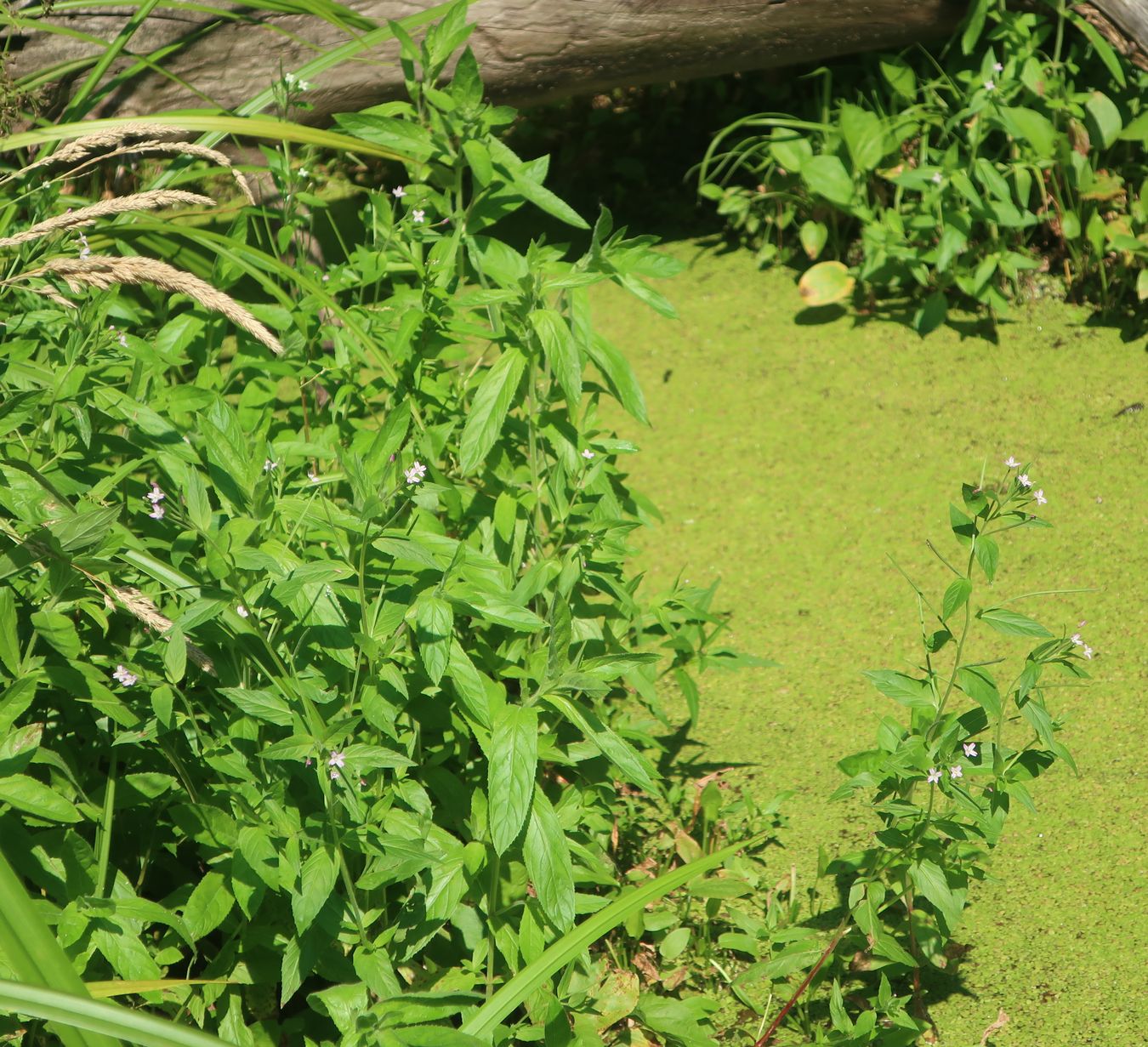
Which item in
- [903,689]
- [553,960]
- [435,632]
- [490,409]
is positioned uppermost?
[490,409]

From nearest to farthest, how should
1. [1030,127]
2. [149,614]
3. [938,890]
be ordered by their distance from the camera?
1. [149,614]
2. [938,890]
3. [1030,127]

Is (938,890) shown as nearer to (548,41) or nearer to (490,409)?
(490,409)

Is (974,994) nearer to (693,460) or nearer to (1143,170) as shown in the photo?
(693,460)

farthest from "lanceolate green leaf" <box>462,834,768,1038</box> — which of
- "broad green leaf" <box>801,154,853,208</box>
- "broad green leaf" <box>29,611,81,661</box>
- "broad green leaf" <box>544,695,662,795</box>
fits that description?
"broad green leaf" <box>801,154,853,208</box>

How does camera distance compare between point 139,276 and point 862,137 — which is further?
point 862,137

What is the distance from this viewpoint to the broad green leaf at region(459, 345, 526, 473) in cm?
152

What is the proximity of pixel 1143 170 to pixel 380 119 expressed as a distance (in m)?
2.26

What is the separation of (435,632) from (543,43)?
2293 millimetres

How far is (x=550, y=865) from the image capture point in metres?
1.34

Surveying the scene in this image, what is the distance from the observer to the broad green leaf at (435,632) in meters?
1.30

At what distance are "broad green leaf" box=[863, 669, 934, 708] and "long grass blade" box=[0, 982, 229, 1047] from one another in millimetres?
844

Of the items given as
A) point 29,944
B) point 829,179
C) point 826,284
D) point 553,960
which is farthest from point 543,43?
point 29,944

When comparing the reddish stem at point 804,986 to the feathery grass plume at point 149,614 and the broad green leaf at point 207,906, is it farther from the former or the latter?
the feathery grass plume at point 149,614

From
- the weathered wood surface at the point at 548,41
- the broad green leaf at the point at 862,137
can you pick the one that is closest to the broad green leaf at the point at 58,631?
the weathered wood surface at the point at 548,41
